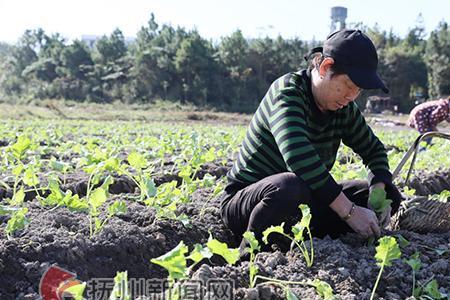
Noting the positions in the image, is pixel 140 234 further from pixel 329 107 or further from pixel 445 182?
pixel 445 182

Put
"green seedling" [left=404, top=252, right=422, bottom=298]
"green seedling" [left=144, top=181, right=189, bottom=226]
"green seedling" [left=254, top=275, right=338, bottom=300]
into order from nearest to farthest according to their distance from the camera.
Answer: "green seedling" [left=254, top=275, right=338, bottom=300] < "green seedling" [left=404, top=252, right=422, bottom=298] < "green seedling" [left=144, top=181, right=189, bottom=226]

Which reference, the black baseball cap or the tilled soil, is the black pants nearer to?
the tilled soil

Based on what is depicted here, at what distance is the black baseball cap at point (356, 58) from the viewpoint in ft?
7.75

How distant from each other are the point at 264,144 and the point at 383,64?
36.6m

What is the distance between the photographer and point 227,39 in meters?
36.1

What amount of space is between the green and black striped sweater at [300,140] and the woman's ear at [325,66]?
137 millimetres

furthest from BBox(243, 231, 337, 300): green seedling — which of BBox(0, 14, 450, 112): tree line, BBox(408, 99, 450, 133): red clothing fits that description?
BBox(0, 14, 450, 112): tree line

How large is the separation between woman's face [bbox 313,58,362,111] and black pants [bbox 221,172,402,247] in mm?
402

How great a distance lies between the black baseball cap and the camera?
7.75 ft

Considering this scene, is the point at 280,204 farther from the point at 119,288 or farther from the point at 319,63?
the point at 119,288

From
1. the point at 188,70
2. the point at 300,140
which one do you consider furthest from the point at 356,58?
the point at 188,70

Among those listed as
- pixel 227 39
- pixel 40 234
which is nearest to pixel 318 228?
pixel 40 234

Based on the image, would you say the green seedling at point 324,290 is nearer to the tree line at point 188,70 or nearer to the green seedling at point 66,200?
the green seedling at point 66,200

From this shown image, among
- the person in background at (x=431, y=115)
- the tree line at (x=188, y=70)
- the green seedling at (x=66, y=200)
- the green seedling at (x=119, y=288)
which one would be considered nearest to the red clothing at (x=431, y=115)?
the person in background at (x=431, y=115)
